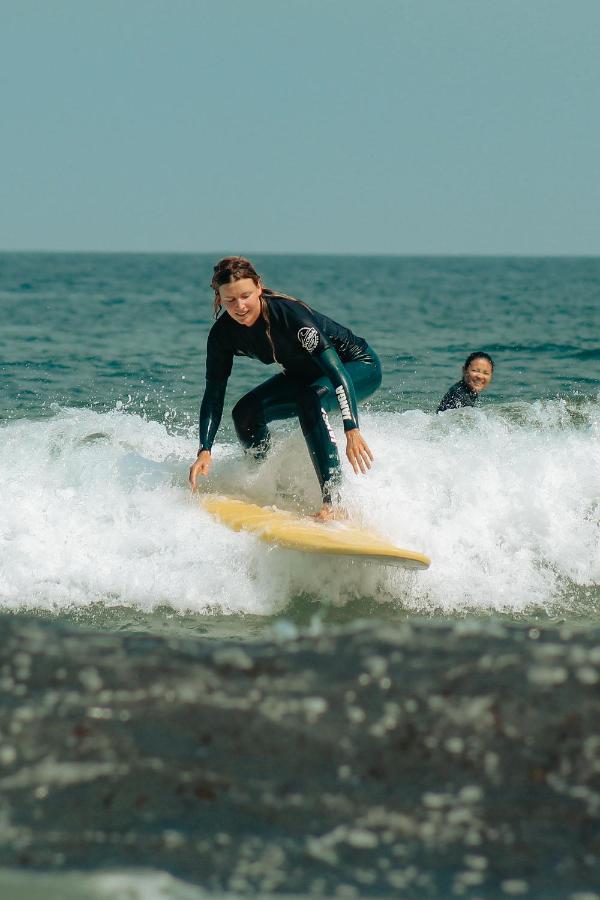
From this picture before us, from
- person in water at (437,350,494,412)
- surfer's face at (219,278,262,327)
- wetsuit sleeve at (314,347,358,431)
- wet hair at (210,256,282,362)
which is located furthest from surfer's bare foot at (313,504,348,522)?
person in water at (437,350,494,412)

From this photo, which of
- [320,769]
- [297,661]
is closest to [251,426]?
[297,661]

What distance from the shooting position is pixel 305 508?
6.29m

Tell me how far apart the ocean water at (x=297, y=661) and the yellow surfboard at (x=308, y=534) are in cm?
13

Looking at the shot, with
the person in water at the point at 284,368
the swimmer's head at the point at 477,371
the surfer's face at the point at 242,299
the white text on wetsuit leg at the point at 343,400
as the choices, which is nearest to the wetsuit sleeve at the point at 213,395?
the person in water at the point at 284,368

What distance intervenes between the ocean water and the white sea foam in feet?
0.06

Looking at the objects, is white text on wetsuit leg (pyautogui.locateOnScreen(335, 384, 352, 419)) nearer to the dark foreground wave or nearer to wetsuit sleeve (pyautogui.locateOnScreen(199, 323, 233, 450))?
wetsuit sleeve (pyautogui.locateOnScreen(199, 323, 233, 450))

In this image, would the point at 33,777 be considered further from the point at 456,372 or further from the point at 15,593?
the point at 456,372

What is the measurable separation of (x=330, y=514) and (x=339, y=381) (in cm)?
75

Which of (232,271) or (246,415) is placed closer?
(232,271)

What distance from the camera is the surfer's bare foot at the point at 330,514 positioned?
227 inches

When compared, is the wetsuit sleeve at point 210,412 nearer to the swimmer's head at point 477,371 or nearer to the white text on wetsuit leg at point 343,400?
the white text on wetsuit leg at point 343,400

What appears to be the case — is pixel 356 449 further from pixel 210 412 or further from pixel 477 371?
pixel 477 371

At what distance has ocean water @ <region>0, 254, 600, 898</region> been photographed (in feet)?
7.64

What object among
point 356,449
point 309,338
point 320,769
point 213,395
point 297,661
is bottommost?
point 320,769
